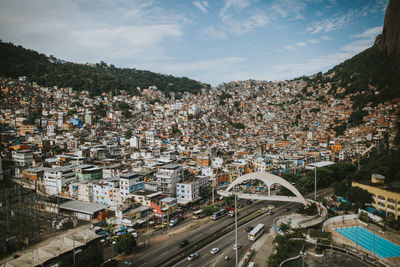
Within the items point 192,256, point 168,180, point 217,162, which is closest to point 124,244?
point 192,256

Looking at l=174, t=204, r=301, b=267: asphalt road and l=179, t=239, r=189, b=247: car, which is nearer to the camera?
l=174, t=204, r=301, b=267: asphalt road

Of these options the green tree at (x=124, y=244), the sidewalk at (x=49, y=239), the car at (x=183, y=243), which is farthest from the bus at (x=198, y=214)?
the sidewalk at (x=49, y=239)

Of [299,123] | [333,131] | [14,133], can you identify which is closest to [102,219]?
[14,133]

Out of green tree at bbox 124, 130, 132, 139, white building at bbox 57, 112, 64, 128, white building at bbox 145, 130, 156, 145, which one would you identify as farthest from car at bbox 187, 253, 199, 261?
white building at bbox 57, 112, 64, 128

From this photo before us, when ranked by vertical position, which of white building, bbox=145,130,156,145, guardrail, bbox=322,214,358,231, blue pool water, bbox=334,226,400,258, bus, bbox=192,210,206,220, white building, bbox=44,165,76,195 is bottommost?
bus, bbox=192,210,206,220

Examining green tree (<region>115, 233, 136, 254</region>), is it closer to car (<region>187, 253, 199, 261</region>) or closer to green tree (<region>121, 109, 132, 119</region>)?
car (<region>187, 253, 199, 261</region>)

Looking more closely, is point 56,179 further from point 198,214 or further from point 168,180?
point 198,214

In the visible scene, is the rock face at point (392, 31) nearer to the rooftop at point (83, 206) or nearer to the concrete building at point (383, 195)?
the concrete building at point (383, 195)
